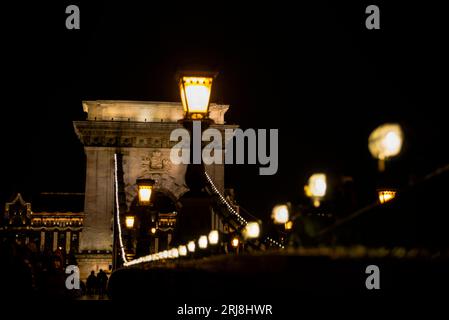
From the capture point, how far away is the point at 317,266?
4.33 metres

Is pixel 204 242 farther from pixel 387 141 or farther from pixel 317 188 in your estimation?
pixel 387 141

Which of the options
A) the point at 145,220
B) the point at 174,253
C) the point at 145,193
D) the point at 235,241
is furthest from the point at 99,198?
the point at 235,241

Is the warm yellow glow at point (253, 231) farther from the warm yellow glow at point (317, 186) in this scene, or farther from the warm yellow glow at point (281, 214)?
the warm yellow glow at point (317, 186)

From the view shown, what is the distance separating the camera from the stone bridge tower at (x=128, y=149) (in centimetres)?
4112

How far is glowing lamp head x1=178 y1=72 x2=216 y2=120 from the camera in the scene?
8617mm

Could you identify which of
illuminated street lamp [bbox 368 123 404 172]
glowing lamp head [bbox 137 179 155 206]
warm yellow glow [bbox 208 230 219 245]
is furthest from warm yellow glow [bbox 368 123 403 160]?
glowing lamp head [bbox 137 179 155 206]

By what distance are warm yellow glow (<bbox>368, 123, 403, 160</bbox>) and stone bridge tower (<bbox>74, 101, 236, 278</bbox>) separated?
1470 inches

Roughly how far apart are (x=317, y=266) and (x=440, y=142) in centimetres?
105

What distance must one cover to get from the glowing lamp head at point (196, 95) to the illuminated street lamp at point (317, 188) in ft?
13.1

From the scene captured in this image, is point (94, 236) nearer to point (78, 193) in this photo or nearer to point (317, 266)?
point (78, 193)

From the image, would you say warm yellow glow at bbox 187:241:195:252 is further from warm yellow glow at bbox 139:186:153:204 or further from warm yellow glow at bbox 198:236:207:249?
warm yellow glow at bbox 139:186:153:204

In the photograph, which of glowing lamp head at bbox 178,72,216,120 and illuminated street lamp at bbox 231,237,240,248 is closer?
glowing lamp head at bbox 178,72,216,120

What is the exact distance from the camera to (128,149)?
137 feet
